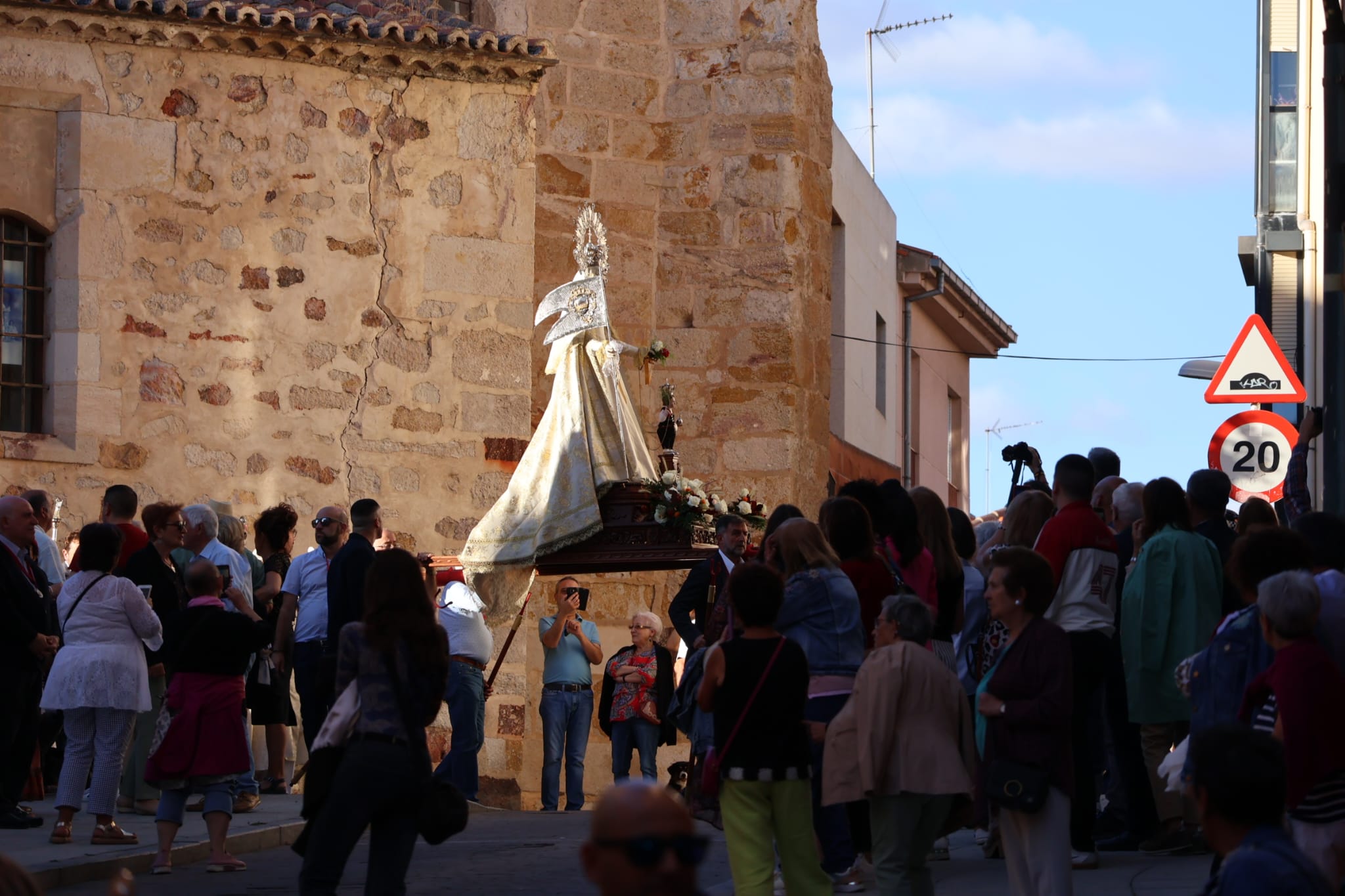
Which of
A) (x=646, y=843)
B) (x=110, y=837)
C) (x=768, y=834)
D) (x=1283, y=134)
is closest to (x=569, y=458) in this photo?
(x=110, y=837)

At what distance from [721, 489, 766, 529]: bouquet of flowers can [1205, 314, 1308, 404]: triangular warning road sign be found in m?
2.97

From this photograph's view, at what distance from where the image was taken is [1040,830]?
7242 millimetres

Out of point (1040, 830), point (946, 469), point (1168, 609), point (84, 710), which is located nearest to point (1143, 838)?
point (1168, 609)

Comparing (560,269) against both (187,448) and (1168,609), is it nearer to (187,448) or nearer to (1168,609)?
(187,448)

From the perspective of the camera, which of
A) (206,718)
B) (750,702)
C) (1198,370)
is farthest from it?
(1198,370)

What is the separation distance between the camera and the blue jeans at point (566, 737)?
47.9ft

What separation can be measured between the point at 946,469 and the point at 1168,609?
2866cm

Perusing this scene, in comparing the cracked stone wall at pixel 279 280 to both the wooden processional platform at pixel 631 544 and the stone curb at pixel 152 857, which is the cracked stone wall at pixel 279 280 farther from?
the stone curb at pixel 152 857

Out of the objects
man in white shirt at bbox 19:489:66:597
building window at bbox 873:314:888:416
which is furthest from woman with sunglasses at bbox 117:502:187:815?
building window at bbox 873:314:888:416

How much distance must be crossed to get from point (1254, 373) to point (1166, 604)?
172 inches

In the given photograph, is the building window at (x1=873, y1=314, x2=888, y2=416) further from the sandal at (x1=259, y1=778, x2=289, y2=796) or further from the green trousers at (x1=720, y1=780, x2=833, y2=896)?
the green trousers at (x1=720, y1=780, x2=833, y2=896)

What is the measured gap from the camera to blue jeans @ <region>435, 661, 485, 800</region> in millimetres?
13359

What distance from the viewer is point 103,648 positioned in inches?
398

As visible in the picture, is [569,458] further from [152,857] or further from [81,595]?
[152,857]
